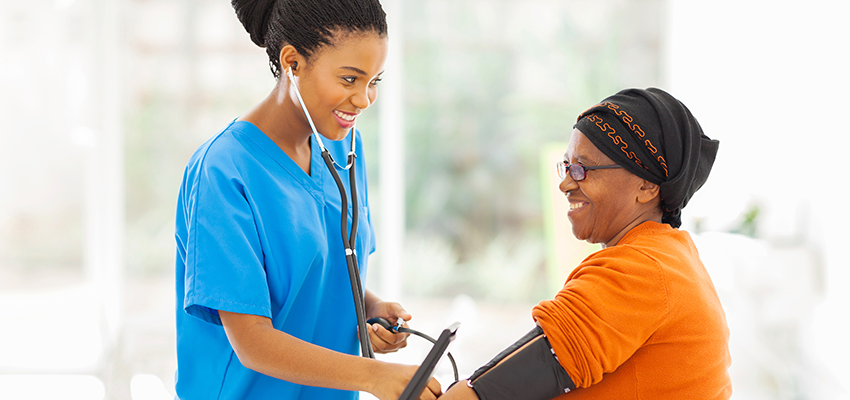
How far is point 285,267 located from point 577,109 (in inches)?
112

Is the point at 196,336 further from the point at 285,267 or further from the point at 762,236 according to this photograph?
the point at 762,236

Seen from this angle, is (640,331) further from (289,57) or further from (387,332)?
(289,57)

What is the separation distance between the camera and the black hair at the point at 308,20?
0.95 meters

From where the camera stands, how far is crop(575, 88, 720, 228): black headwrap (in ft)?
3.13

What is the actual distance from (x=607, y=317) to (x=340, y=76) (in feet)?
1.93

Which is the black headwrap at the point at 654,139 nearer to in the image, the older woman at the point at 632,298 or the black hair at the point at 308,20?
the older woman at the point at 632,298

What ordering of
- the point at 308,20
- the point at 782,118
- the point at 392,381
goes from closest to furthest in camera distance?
the point at 392,381 → the point at 308,20 → the point at 782,118

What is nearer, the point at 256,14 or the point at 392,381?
the point at 392,381

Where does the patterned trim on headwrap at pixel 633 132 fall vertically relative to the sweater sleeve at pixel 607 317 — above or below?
above

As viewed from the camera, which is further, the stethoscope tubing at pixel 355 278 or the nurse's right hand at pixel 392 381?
the stethoscope tubing at pixel 355 278

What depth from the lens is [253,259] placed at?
2.87ft

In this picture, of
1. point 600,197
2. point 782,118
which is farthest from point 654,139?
point 782,118

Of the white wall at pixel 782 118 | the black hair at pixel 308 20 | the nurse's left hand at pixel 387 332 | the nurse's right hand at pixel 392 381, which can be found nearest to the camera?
the nurse's right hand at pixel 392 381

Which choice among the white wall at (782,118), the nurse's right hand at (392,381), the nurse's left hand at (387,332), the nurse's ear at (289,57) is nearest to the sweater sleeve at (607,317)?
the nurse's right hand at (392,381)
